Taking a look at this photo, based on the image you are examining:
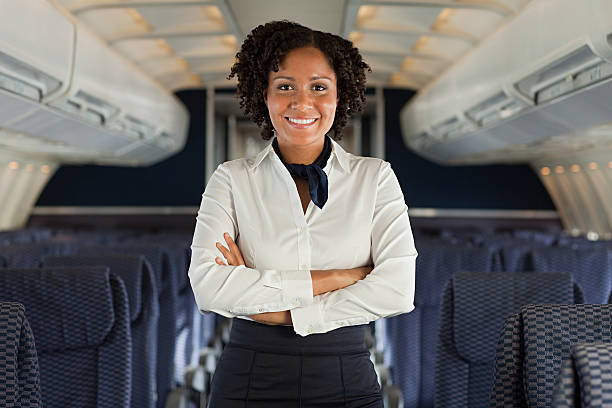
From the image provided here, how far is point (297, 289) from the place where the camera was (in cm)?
184

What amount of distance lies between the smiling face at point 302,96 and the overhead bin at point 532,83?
2526 millimetres

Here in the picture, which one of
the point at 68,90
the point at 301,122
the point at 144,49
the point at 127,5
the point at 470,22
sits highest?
the point at 144,49

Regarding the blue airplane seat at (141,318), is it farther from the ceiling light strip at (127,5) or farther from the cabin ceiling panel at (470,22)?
the cabin ceiling panel at (470,22)

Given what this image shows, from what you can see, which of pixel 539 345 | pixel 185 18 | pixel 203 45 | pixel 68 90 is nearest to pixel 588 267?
pixel 539 345

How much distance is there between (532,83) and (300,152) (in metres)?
4.34

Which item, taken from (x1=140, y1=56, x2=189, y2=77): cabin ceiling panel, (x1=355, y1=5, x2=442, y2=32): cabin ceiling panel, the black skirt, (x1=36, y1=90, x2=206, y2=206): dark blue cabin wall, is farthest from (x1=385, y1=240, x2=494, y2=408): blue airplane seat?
(x1=36, y1=90, x2=206, y2=206): dark blue cabin wall

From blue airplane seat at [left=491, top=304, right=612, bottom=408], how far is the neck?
31.4 inches

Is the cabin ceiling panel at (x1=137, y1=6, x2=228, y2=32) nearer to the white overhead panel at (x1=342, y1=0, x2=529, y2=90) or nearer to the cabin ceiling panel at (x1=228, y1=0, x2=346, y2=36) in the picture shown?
the cabin ceiling panel at (x1=228, y1=0, x2=346, y2=36)

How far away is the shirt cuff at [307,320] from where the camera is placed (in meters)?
1.82

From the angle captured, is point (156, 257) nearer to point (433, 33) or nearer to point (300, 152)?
point (300, 152)

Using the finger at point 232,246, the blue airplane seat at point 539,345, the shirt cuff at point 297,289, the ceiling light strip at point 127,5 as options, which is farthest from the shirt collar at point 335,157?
the ceiling light strip at point 127,5

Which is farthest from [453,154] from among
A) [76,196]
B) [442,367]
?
[442,367]

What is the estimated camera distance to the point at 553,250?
14.3 ft

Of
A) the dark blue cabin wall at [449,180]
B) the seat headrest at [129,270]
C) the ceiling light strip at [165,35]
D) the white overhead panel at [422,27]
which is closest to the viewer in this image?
the seat headrest at [129,270]
